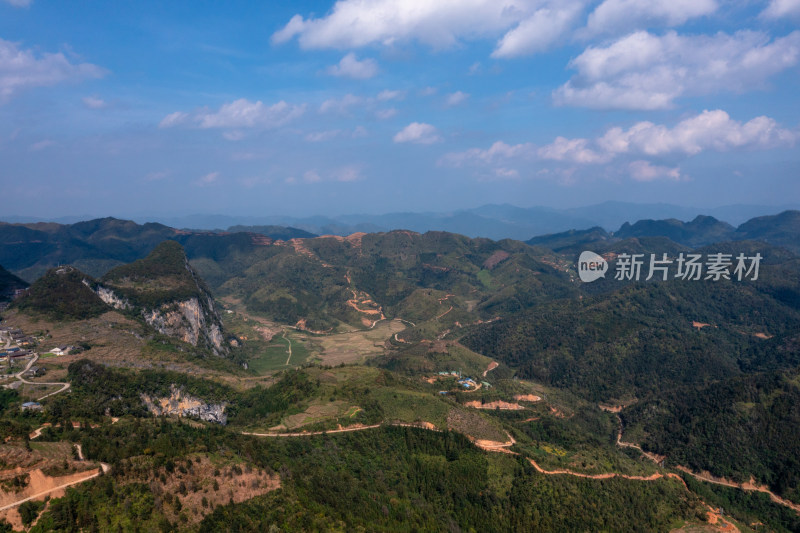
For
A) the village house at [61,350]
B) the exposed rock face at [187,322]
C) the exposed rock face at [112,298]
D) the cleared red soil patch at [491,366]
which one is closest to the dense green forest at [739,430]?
the cleared red soil patch at [491,366]

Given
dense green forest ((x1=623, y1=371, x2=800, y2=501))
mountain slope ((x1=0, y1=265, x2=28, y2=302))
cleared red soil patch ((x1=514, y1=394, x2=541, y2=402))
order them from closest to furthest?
dense green forest ((x1=623, y1=371, x2=800, y2=501)) < cleared red soil patch ((x1=514, y1=394, x2=541, y2=402)) < mountain slope ((x1=0, y1=265, x2=28, y2=302))

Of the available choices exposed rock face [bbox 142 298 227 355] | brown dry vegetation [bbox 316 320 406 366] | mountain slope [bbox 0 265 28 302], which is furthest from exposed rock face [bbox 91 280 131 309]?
brown dry vegetation [bbox 316 320 406 366]

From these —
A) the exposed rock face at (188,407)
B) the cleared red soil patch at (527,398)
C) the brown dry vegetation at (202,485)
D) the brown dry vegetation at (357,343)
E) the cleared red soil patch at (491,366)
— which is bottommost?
the brown dry vegetation at (357,343)

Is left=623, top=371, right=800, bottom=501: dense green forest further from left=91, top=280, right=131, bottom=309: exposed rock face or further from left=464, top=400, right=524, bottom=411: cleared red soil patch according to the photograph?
left=91, top=280, right=131, bottom=309: exposed rock face

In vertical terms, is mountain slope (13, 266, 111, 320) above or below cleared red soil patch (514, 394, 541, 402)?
above

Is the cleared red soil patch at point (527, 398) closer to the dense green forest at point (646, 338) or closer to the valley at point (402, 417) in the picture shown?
the valley at point (402, 417)

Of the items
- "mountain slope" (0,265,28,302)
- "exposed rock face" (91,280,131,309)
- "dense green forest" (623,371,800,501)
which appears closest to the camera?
"dense green forest" (623,371,800,501)

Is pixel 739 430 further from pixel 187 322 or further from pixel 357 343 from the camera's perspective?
pixel 187 322

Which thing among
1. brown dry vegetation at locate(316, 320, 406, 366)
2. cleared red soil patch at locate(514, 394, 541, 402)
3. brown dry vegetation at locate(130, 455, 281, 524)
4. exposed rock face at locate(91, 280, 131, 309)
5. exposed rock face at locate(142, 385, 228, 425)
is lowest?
brown dry vegetation at locate(316, 320, 406, 366)

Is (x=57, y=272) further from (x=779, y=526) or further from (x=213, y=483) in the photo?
(x=779, y=526)

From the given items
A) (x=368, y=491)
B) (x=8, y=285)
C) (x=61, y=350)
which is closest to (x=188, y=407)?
(x=61, y=350)
